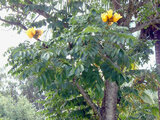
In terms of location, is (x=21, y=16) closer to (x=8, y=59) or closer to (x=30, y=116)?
(x=8, y=59)

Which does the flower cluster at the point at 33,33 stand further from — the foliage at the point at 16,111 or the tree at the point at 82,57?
the foliage at the point at 16,111

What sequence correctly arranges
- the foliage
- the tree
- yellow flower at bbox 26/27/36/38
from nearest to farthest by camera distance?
the tree
yellow flower at bbox 26/27/36/38
the foliage

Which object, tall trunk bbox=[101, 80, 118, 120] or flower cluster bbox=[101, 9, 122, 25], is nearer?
flower cluster bbox=[101, 9, 122, 25]

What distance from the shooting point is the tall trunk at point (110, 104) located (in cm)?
291

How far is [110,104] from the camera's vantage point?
2.94 meters

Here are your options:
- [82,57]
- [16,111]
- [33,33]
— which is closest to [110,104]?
[82,57]

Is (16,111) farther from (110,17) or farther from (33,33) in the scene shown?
(110,17)

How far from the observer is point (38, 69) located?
74.0 inches

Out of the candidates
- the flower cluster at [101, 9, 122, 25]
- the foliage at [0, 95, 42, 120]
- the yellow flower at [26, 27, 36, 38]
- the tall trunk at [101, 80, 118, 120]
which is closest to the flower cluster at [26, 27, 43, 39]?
the yellow flower at [26, 27, 36, 38]

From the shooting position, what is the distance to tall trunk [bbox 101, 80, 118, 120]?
291cm

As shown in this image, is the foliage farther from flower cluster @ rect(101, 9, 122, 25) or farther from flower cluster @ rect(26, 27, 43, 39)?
flower cluster @ rect(101, 9, 122, 25)

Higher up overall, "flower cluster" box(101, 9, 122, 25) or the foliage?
"flower cluster" box(101, 9, 122, 25)

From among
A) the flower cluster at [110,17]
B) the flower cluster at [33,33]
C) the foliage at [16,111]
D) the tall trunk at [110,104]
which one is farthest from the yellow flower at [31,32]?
the foliage at [16,111]

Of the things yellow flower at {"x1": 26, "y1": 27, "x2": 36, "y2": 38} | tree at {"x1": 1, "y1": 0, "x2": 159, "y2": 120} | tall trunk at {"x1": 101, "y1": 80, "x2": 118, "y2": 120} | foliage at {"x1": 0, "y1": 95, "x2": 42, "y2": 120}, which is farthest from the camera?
foliage at {"x1": 0, "y1": 95, "x2": 42, "y2": 120}
